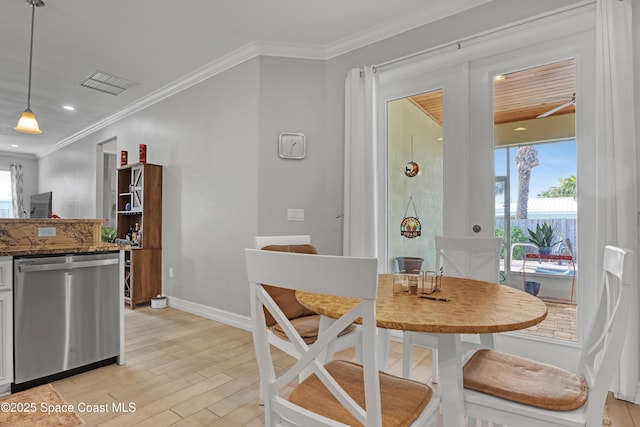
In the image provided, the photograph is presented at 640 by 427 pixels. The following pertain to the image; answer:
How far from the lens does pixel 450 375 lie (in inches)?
44.2

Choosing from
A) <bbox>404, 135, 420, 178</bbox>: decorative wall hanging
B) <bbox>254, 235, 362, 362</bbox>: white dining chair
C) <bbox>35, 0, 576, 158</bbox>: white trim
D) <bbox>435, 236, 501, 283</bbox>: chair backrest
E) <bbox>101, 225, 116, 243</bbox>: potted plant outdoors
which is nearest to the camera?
<bbox>254, 235, 362, 362</bbox>: white dining chair

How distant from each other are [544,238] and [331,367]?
1.97m

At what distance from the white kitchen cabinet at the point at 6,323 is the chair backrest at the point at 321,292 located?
1.91m

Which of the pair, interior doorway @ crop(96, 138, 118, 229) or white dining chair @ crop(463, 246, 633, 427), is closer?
white dining chair @ crop(463, 246, 633, 427)

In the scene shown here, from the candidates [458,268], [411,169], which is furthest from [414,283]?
[411,169]

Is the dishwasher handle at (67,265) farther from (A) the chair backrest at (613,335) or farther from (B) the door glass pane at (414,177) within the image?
(A) the chair backrest at (613,335)

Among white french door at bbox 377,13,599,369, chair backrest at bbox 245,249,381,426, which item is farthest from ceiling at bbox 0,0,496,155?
chair backrest at bbox 245,249,381,426

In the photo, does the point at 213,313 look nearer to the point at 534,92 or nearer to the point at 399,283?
the point at 399,283

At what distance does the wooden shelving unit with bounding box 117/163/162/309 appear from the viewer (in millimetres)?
4188

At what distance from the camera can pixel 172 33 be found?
313 cm

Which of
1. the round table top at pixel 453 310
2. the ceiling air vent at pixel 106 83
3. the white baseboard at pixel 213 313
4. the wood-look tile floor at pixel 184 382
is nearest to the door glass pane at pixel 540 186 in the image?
the wood-look tile floor at pixel 184 382

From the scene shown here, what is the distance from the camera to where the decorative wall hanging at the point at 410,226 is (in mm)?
3031

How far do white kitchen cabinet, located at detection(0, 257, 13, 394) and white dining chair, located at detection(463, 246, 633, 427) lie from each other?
2.50 meters

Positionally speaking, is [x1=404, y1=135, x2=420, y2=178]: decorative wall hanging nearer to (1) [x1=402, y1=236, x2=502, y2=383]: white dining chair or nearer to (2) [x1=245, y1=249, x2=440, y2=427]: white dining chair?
(1) [x1=402, y1=236, x2=502, y2=383]: white dining chair
